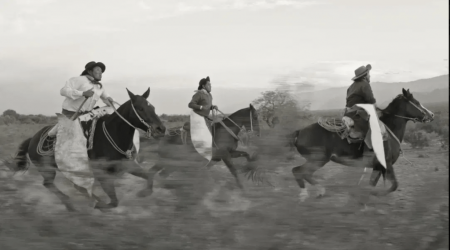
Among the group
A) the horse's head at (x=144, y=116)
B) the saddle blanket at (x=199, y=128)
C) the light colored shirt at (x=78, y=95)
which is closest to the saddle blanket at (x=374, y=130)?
the saddle blanket at (x=199, y=128)

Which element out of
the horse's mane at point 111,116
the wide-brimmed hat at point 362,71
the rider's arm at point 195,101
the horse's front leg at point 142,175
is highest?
the wide-brimmed hat at point 362,71

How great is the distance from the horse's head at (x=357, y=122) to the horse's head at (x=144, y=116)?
10.7ft

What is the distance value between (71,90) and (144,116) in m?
1.10

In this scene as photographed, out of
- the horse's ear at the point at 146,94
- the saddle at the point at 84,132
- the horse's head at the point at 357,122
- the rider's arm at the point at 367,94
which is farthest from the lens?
the rider's arm at the point at 367,94

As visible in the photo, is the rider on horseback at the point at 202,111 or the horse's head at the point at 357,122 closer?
the horse's head at the point at 357,122

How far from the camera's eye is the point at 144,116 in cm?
754

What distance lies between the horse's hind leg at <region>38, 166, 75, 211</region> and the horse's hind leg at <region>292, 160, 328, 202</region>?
135 cm

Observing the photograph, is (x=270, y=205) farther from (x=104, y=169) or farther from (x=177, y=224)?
(x=104, y=169)

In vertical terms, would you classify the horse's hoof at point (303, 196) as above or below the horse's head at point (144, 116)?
below

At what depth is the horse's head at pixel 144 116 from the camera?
7.50 m

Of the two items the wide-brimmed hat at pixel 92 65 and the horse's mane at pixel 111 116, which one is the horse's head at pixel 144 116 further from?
the wide-brimmed hat at pixel 92 65

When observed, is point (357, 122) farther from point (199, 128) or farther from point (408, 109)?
point (199, 128)

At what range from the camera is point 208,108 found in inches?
428

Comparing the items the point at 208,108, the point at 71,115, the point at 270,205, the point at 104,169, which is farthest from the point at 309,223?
the point at 208,108
